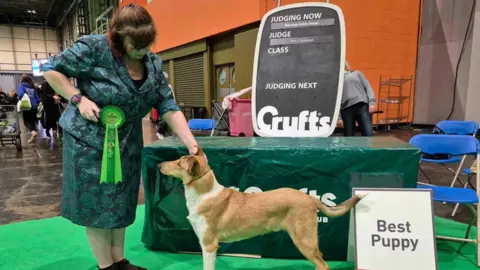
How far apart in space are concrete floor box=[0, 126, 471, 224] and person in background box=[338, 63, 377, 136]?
1.23 meters

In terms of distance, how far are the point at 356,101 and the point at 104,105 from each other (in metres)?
3.67

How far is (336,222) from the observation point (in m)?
2.39

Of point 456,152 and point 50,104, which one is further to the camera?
point 50,104

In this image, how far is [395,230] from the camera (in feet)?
6.54

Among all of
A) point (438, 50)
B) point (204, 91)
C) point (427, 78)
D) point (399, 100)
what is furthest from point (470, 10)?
point (204, 91)

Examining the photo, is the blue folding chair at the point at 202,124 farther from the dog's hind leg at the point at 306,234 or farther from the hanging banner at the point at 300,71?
the dog's hind leg at the point at 306,234

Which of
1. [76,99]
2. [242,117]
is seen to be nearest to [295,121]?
[76,99]

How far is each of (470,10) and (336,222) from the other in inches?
378

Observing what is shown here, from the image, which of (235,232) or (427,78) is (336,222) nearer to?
(235,232)

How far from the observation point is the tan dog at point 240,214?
72.8 inches

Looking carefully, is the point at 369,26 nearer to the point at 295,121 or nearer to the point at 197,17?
the point at 197,17

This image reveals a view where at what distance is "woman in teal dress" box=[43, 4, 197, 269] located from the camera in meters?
1.65

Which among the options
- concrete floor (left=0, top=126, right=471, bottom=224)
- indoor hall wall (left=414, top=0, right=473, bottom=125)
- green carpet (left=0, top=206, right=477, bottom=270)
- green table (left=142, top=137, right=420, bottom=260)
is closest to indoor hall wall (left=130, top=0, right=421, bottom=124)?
→ indoor hall wall (left=414, top=0, right=473, bottom=125)

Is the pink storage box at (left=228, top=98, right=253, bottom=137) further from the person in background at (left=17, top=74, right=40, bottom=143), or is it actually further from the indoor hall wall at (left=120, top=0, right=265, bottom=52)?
the person in background at (left=17, top=74, right=40, bottom=143)
